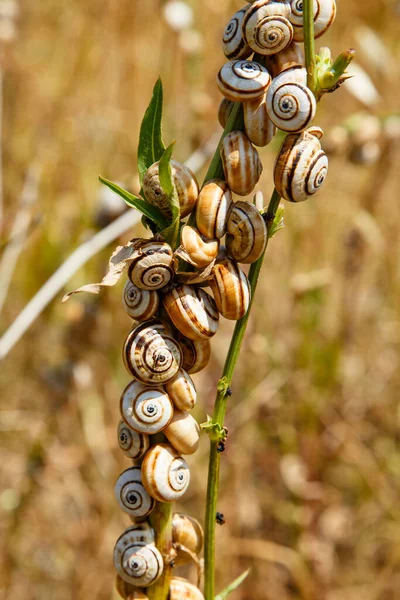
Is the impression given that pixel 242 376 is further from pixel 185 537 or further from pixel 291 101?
pixel 291 101

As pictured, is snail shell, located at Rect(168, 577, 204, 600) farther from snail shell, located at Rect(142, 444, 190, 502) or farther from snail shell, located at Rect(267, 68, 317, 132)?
snail shell, located at Rect(267, 68, 317, 132)

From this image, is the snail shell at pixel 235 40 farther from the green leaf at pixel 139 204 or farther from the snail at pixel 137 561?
the snail at pixel 137 561

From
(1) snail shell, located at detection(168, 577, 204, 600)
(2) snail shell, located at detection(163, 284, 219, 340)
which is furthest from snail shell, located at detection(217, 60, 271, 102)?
(1) snail shell, located at detection(168, 577, 204, 600)

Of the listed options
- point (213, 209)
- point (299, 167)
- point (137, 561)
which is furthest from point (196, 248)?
point (137, 561)

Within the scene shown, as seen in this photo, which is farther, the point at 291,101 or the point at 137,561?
the point at 137,561

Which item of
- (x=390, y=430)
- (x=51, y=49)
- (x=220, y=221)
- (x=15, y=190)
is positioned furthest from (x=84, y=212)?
(x=51, y=49)
